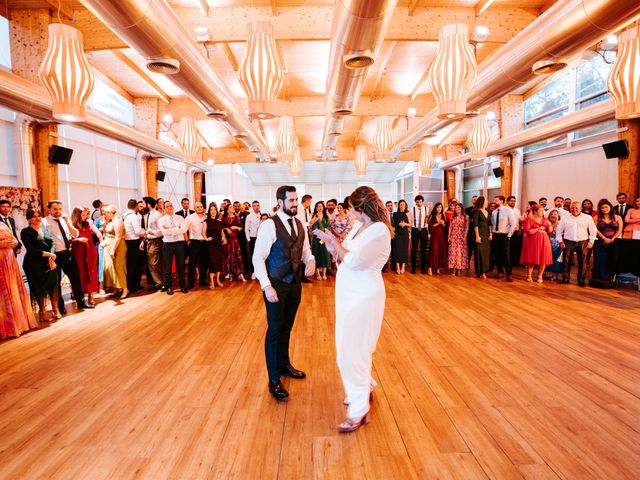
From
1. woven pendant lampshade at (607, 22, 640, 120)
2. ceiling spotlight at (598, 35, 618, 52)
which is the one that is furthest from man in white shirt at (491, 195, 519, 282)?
woven pendant lampshade at (607, 22, 640, 120)

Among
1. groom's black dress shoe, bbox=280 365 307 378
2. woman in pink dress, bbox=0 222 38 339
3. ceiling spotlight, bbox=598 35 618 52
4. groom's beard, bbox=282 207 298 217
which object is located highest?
ceiling spotlight, bbox=598 35 618 52

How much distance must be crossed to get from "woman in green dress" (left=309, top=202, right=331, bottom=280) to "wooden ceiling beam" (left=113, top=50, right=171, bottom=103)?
5.04 m

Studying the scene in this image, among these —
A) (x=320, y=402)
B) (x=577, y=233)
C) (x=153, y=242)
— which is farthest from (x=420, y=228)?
(x=320, y=402)

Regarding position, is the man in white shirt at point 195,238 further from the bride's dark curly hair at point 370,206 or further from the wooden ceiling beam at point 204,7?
the bride's dark curly hair at point 370,206

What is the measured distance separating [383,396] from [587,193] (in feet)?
28.9

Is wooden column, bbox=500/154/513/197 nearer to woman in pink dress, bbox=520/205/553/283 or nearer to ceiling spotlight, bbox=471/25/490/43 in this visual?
woman in pink dress, bbox=520/205/553/283

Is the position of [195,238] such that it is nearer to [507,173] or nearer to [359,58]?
[359,58]

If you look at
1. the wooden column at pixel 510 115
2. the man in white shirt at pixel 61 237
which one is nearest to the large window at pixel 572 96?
the wooden column at pixel 510 115

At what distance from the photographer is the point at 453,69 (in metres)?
3.41

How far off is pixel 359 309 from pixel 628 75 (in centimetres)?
357

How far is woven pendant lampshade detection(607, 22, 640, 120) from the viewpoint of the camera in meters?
3.31

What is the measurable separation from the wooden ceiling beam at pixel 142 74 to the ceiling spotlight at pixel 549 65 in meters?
7.40

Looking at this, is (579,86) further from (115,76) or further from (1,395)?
(1,395)

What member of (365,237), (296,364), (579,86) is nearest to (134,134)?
(296,364)
